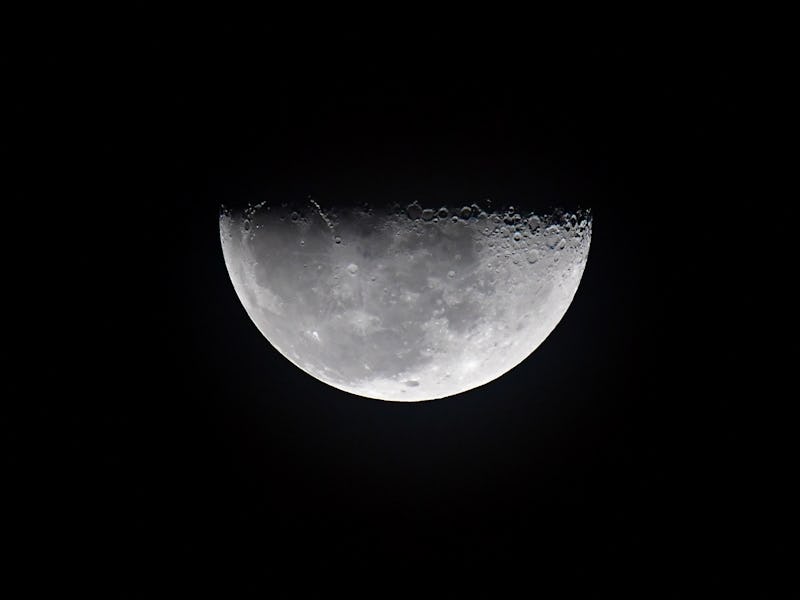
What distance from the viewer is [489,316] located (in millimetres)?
1652

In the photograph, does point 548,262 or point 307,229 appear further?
point 548,262

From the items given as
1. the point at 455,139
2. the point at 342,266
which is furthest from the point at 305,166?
the point at 455,139

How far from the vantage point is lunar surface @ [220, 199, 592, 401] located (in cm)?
152

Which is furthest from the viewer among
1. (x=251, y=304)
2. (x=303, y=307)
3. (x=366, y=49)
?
(x=251, y=304)

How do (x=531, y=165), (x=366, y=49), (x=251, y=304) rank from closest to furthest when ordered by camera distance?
1. (x=366, y=49)
2. (x=531, y=165)
3. (x=251, y=304)

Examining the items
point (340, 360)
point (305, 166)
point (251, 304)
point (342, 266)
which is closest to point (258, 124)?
point (305, 166)

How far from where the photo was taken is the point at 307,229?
155 cm

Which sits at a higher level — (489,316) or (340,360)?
(489,316)

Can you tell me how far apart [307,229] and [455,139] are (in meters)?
0.41

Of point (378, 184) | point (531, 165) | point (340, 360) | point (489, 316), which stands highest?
point (531, 165)

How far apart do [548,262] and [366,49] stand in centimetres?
70

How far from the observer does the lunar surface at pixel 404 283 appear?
1.52 meters

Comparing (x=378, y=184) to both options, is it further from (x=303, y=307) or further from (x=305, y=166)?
(x=303, y=307)

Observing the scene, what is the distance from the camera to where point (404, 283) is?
1.54 m
